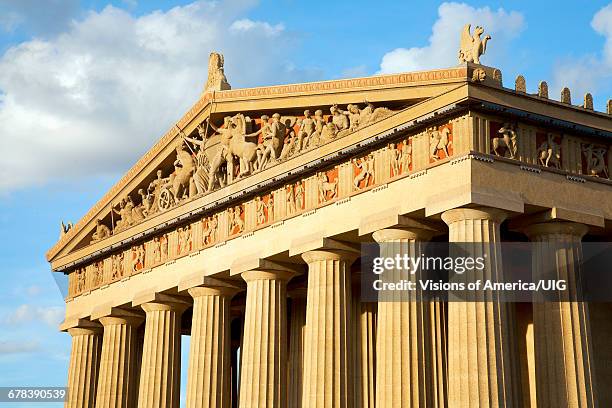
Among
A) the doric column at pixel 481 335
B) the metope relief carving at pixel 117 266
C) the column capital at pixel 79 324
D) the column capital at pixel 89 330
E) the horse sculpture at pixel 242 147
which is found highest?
the horse sculpture at pixel 242 147

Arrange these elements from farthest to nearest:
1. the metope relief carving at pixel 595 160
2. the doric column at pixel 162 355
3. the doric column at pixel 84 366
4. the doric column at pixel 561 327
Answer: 1. the doric column at pixel 84 366
2. the doric column at pixel 162 355
3. the metope relief carving at pixel 595 160
4. the doric column at pixel 561 327

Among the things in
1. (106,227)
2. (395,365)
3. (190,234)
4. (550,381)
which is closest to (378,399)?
(395,365)

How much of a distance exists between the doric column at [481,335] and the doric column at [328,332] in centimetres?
575

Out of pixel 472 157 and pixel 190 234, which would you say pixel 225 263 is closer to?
pixel 190 234

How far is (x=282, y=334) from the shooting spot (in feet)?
121

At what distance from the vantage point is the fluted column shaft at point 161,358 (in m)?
42.6

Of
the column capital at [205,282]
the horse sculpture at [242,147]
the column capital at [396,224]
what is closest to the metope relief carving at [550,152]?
the column capital at [396,224]

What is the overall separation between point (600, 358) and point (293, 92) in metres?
13.5

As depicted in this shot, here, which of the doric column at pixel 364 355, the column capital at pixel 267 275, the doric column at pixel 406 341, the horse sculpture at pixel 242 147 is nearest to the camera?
the doric column at pixel 406 341

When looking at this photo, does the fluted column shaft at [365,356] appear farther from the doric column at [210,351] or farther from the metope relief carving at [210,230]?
the metope relief carving at [210,230]

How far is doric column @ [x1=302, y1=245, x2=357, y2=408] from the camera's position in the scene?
109ft

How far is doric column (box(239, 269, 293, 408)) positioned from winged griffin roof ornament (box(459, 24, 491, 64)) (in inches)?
413

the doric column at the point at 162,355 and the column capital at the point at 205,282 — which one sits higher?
the column capital at the point at 205,282

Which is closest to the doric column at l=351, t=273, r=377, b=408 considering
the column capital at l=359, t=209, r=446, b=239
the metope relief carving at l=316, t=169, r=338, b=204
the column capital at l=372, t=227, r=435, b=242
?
the metope relief carving at l=316, t=169, r=338, b=204
